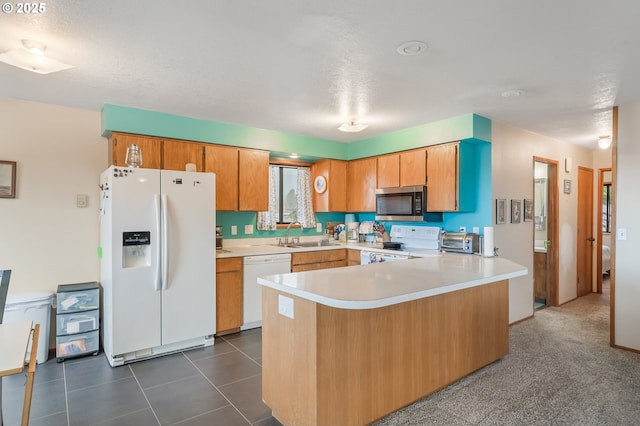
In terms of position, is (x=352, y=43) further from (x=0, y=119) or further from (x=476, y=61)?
(x=0, y=119)

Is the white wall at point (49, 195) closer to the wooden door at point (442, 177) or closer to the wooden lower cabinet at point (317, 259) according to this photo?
the wooden lower cabinet at point (317, 259)

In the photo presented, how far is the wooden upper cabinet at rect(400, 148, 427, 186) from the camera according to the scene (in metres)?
4.15

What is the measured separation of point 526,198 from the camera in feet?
14.3

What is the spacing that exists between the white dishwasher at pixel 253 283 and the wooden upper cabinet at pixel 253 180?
26.2 inches

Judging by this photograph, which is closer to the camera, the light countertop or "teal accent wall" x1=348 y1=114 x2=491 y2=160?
"teal accent wall" x1=348 y1=114 x2=491 y2=160

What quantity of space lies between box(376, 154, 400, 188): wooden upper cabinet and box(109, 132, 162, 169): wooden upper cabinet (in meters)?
2.67

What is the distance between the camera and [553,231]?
4.86 m

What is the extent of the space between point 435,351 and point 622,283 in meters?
2.28

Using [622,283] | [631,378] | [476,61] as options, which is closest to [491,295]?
[631,378]

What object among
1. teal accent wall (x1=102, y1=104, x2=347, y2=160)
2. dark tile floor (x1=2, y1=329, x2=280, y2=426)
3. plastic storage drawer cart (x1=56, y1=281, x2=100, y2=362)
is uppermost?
teal accent wall (x1=102, y1=104, x2=347, y2=160)

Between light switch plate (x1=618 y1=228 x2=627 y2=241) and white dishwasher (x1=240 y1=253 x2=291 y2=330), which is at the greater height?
light switch plate (x1=618 y1=228 x2=627 y2=241)

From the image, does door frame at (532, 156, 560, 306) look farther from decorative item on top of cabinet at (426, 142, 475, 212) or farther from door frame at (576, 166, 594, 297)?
decorative item on top of cabinet at (426, 142, 475, 212)

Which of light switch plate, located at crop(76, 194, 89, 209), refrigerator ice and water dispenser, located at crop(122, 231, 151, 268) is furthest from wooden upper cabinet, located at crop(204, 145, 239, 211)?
light switch plate, located at crop(76, 194, 89, 209)

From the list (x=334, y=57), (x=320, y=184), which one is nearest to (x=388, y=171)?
(x=320, y=184)
